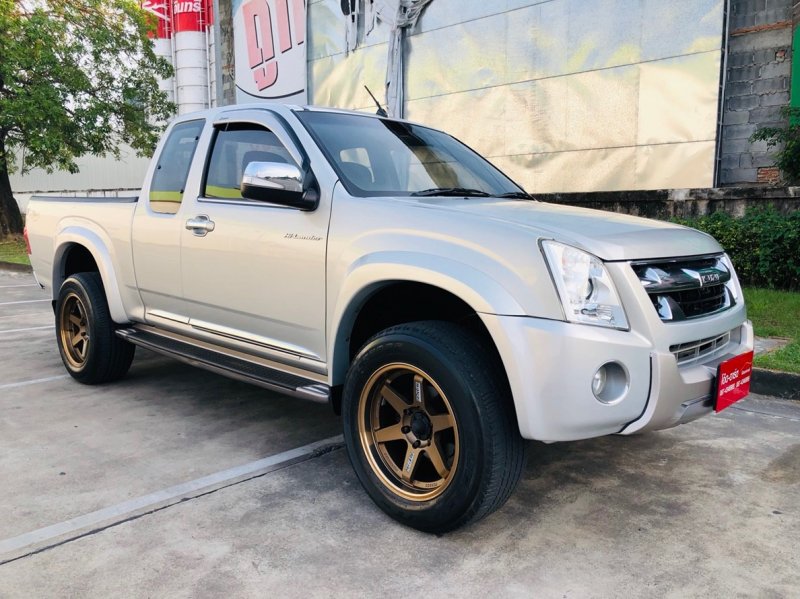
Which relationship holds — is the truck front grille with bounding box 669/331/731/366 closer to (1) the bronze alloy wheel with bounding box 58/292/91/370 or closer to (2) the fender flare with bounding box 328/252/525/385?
(2) the fender flare with bounding box 328/252/525/385

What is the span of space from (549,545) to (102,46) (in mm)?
17898

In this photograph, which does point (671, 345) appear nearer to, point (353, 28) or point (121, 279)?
point (121, 279)

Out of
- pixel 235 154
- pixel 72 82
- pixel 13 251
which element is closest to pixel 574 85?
pixel 235 154

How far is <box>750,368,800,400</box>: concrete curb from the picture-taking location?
4.81 m

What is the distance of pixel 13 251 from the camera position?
1652cm

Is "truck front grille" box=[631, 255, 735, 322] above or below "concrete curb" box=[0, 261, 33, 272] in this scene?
above

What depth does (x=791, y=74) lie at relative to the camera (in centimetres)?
901

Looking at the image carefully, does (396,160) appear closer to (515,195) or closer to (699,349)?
(515,195)

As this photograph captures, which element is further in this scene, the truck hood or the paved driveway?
the truck hood

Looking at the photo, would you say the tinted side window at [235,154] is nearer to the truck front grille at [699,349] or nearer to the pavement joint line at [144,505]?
the pavement joint line at [144,505]

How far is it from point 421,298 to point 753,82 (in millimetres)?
8207

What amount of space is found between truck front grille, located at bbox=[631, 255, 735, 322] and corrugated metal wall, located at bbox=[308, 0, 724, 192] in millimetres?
7408

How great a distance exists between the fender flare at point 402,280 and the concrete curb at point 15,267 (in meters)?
12.1

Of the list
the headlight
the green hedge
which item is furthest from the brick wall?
→ the headlight
